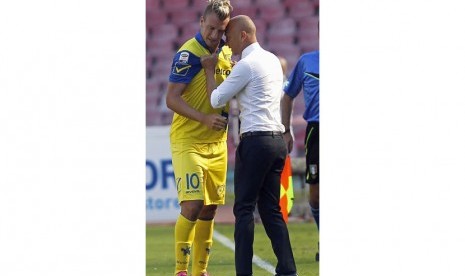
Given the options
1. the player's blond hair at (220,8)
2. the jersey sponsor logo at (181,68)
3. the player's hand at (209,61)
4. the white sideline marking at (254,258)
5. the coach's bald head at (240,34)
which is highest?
the player's blond hair at (220,8)

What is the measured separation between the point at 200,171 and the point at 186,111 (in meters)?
0.32

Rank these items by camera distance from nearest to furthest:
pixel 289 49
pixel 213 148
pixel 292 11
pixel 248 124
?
1. pixel 248 124
2. pixel 213 148
3. pixel 292 11
4. pixel 289 49

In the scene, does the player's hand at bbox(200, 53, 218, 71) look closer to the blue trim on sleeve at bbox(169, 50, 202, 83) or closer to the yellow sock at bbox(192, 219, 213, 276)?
the blue trim on sleeve at bbox(169, 50, 202, 83)

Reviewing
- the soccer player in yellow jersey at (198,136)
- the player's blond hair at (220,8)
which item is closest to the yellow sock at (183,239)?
Answer: the soccer player in yellow jersey at (198,136)

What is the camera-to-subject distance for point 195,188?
5543 millimetres

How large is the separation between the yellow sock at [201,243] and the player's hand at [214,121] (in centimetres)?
56

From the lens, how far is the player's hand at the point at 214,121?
549cm

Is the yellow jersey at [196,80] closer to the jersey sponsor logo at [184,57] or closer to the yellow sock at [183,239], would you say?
the jersey sponsor logo at [184,57]

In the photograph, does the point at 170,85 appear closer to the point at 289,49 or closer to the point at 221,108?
the point at 221,108

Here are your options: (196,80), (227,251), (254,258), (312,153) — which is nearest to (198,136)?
(196,80)

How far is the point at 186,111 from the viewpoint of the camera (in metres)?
5.54

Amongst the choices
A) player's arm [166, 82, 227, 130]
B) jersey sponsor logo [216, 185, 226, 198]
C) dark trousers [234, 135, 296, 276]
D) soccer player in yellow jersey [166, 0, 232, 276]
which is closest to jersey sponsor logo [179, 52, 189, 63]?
soccer player in yellow jersey [166, 0, 232, 276]
